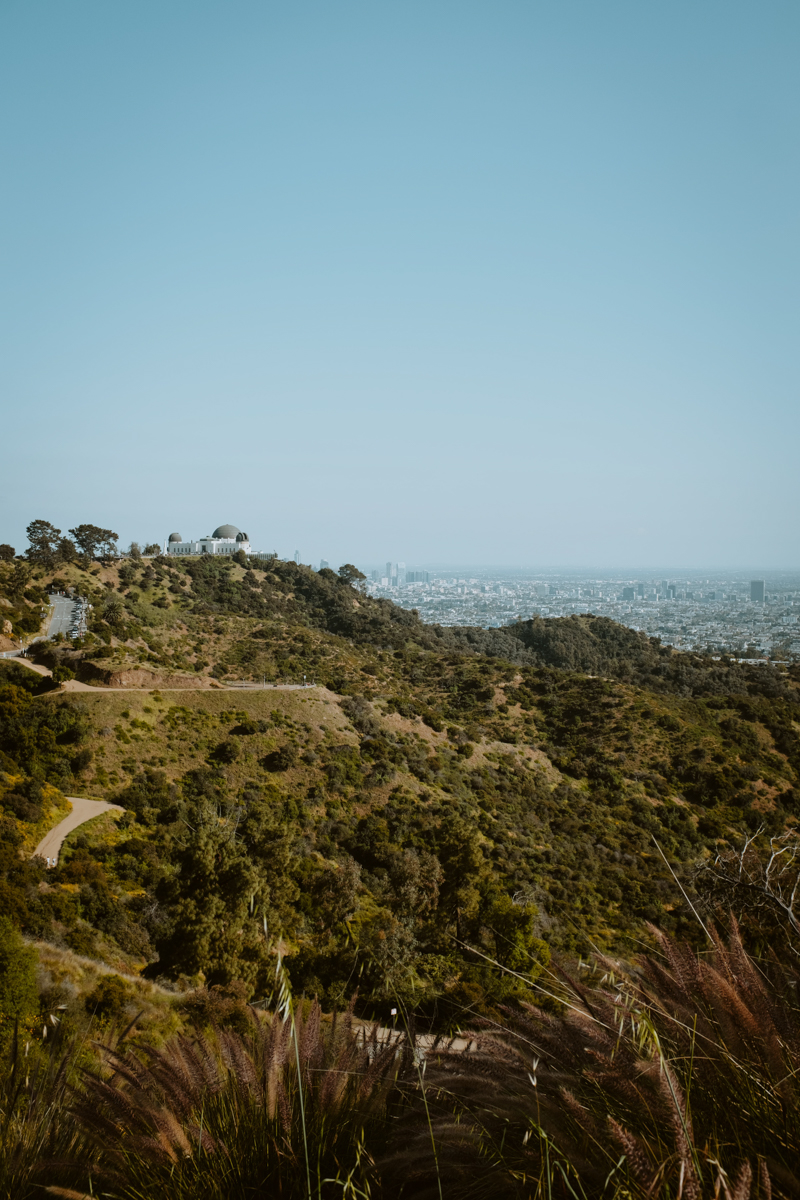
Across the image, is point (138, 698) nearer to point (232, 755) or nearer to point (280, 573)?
point (232, 755)

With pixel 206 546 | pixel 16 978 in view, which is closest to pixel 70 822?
pixel 16 978

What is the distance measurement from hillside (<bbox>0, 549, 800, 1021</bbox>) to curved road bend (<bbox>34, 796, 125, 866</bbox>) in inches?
16.2

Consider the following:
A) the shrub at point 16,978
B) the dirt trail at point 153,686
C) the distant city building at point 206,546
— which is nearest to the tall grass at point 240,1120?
the shrub at point 16,978

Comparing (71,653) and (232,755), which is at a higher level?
(71,653)

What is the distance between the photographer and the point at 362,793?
79.3 ft

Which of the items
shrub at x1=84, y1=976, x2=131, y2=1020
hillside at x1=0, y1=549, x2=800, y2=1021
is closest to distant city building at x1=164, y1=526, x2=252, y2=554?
hillside at x1=0, y1=549, x2=800, y2=1021

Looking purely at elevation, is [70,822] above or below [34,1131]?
below

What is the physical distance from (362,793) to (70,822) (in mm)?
9965

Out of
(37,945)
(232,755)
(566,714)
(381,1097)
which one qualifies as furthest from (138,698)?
(381,1097)

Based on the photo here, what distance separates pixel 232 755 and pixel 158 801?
12.5 feet

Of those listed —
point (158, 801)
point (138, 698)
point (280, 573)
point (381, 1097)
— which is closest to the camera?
point (381, 1097)

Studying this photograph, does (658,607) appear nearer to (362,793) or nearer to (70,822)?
(362,793)

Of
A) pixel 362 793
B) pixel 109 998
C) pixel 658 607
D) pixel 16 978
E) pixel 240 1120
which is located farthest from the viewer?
pixel 658 607

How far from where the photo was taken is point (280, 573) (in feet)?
188
